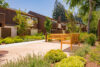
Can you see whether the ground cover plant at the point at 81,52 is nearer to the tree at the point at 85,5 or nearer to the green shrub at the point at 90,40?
the green shrub at the point at 90,40

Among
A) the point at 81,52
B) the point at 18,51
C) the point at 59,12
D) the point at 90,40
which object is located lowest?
the point at 18,51

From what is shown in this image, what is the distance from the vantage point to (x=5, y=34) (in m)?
15.6

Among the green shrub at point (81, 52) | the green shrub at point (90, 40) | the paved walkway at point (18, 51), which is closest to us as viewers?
the green shrub at point (81, 52)

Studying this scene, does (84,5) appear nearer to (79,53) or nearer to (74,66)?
(79,53)

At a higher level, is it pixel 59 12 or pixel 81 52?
pixel 59 12

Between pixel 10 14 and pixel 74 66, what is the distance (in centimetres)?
1893

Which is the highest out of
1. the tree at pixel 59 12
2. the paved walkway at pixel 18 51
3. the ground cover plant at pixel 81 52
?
the tree at pixel 59 12

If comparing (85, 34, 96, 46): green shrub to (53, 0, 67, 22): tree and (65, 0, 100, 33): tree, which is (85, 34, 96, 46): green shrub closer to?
(65, 0, 100, 33): tree

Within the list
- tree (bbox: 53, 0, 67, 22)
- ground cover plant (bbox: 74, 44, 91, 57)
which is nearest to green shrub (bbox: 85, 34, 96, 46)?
ground cover plant (bbox: 74, 44, 91, 57)

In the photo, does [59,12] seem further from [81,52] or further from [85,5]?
[81,52]

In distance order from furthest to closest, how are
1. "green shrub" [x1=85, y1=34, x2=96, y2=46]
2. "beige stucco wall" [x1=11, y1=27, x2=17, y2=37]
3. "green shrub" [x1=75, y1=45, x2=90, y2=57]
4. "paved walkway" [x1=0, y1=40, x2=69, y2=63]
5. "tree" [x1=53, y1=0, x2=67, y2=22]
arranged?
"tree" [x1=53, y1=0, x2=67, y2=22], "beige stucco wall" [x1=11, y1=27, x2=17, y2=37], "green shrub" [x1=85, y1=34, x2=96, y2=46], "paved walkway" [x1=0, y1=40, x2=69, y2=63], "green shrub" [x1=75, y1=45, x2=90, y2=57]

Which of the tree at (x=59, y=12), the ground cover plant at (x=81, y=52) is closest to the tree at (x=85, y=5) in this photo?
the ground cover plant at (x=81, y=52)

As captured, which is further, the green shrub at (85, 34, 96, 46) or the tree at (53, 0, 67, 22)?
the tree at (53, 0, 67, 22)

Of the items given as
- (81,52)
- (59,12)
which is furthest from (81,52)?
(59,12)
